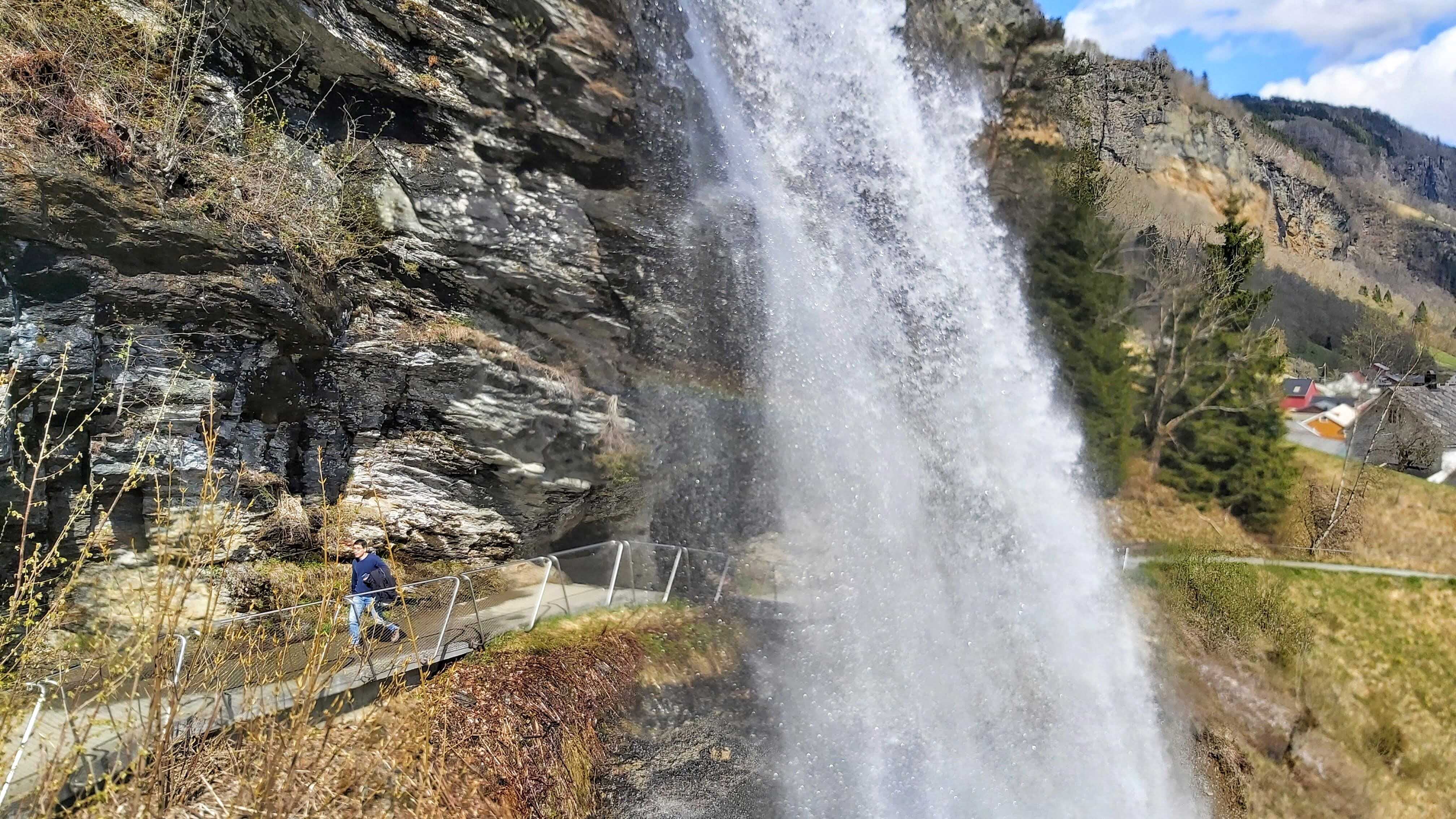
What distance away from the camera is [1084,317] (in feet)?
65.1

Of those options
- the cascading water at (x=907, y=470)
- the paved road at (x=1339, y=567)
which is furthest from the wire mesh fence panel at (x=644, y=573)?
the paved road at (x=1339, y=567)

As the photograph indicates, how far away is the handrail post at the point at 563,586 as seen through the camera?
896cm

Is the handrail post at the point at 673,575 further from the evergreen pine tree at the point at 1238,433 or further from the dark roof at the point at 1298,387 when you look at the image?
the dark roof at the point at 1298,387

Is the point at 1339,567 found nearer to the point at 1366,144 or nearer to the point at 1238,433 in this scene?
the point at 1238,433

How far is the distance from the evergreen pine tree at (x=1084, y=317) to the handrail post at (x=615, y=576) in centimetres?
1225

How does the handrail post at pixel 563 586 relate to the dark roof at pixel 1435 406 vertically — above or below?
below

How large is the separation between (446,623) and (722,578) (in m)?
4.55

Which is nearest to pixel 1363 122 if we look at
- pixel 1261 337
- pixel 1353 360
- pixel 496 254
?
pixel 1353 360

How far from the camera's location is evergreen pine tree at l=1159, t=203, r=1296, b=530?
22.0 metres

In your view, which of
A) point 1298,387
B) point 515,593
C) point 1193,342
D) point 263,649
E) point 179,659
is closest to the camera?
point 179,659

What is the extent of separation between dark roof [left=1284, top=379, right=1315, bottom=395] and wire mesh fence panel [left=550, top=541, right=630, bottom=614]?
52133 mm

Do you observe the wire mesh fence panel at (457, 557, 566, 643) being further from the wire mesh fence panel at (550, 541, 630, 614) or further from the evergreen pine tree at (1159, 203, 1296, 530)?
the evergreen pine tree at (1159, 203, 1296, 530)

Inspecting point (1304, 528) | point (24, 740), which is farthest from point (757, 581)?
point (1304, 528)

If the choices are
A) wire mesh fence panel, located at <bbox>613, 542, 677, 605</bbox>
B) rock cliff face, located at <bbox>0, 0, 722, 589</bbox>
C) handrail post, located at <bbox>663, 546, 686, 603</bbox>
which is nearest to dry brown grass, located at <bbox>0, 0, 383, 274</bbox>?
rock cliff face, located at <bbox>0, 0, 722, 589</bbox>
